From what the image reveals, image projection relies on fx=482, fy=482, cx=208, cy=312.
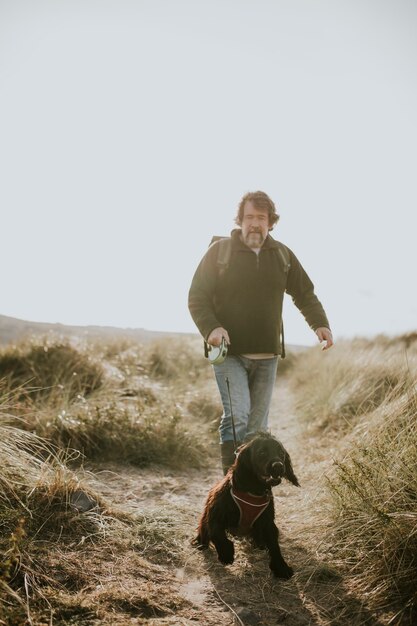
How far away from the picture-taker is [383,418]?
3854 millimetres

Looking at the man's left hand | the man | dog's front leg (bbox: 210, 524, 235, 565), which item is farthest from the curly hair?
dog's front leg (bbox: 210, 524, 235, 565)

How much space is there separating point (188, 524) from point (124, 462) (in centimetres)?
163

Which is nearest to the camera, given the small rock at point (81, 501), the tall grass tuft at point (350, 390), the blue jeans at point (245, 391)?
the small rock at point (81, 501)

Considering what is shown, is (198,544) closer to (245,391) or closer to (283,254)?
(245,391)

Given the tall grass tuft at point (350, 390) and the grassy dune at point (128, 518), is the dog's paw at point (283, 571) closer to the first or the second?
the grassy dune at point (128, 518)

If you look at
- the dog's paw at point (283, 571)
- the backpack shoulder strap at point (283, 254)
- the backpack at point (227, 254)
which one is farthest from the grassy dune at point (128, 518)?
the backpack shoulder strap at point (283, 254)

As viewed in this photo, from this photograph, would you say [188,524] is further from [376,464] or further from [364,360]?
[364,360]

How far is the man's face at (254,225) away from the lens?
384 centimetres

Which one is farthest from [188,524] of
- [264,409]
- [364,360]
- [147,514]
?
[364,360]

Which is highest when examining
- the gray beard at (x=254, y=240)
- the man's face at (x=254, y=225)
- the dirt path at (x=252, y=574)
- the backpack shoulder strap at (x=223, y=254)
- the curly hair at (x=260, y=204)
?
the curly hair at (x=260, y=204)

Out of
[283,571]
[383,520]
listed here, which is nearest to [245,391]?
[283,571]

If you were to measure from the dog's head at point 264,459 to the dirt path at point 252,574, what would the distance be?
0.61 meters

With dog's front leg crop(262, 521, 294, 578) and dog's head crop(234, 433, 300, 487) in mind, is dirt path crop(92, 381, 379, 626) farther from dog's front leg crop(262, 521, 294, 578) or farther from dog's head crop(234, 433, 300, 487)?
dog's head crop(234, 433, 300, 487)

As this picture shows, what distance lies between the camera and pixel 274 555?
3.01m
